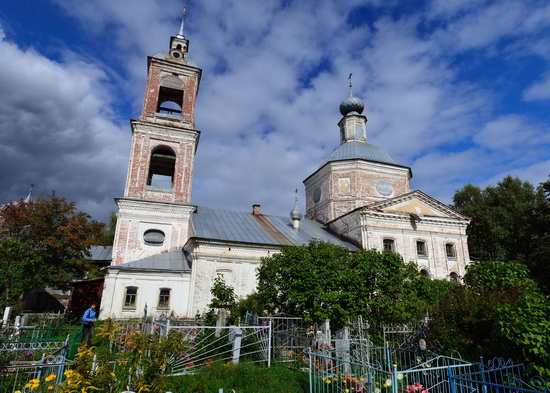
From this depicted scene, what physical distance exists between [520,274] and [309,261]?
6.52m

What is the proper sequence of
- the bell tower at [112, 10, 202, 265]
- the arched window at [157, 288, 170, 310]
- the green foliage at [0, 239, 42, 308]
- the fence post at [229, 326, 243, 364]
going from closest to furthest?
1. the fence post at [229, 326, 243, 364]
2. the green foliage at [0, 239, 42, 308]
3. the arched window at [157, 288, 170, 310]
4. the bell tower at [112, 10, 202, 265]

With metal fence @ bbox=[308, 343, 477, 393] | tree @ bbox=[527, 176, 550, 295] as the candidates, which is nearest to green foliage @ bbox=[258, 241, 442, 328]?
metal fence @ bbox=[308, 343, 477, 393]

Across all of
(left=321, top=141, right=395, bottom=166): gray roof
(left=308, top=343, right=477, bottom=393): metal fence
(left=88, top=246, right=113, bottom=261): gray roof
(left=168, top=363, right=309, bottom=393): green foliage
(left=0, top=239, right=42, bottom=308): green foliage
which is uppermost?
(left=321, top=141, right=395, bottom=166): gray roof

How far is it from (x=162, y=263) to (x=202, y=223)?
3555mm

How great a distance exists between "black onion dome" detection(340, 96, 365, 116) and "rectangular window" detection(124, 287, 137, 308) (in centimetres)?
2359

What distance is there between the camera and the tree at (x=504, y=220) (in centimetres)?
2872

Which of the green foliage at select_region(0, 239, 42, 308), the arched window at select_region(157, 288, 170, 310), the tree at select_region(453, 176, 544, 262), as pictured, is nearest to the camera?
the green foliage at select_region(0, 239, 42, 308)

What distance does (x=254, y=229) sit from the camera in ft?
70.0

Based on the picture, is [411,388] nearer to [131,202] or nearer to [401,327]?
[401,327]

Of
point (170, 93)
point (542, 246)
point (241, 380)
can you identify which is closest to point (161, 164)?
point (170, 93)

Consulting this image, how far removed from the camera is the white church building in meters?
17.0

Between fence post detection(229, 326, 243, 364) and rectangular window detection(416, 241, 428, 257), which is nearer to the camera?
fence post detection(229, 326, 243, 364)

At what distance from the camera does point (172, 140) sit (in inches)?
810

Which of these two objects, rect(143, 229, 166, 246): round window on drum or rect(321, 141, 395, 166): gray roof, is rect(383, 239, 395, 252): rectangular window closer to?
rect(321, 141, 395, 166): gray roof
